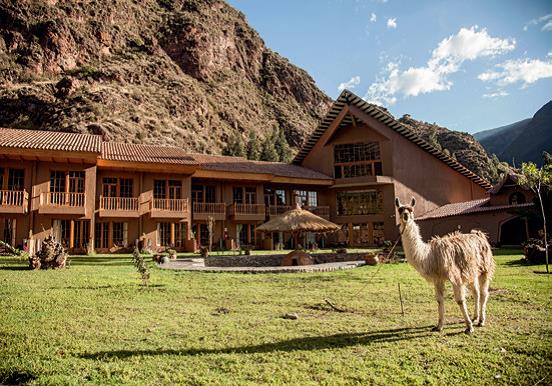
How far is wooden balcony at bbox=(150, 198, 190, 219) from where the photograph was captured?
77.9 feet

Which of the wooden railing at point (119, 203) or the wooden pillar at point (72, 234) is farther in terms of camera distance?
the wooden railing at point (119, 203)

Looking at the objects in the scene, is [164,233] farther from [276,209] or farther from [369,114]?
[369,114]

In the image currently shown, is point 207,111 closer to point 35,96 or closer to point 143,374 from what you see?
point 35,96

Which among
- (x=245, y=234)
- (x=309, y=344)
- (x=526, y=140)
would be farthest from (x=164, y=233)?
(x=526, y=140)

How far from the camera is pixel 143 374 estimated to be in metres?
4.16

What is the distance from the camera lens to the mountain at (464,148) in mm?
65500

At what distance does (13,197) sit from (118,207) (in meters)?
4.99

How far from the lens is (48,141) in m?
21.7

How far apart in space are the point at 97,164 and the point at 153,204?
3738 millimetres

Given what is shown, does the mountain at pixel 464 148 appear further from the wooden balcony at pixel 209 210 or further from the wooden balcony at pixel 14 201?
the wooden balcony at pixel 14 201

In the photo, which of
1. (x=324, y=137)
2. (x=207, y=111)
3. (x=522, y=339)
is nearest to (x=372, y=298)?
(x=522, y=339)

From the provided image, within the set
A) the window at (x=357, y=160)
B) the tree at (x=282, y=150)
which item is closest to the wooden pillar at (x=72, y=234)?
the window at (x=357, y=160)

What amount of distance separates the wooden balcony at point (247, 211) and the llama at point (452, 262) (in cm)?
2189

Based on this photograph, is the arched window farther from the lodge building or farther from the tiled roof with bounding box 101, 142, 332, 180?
the tiled roof with bounding box 101, 142, 332, 180
